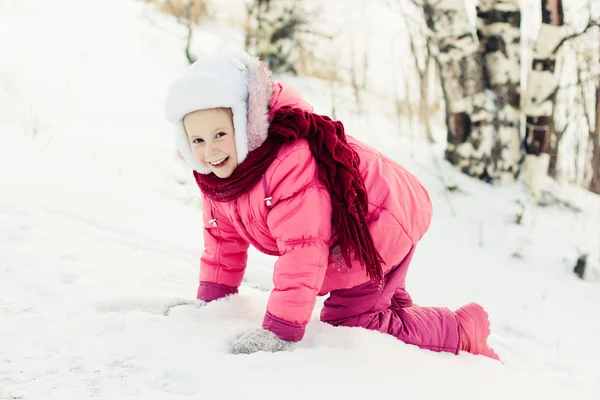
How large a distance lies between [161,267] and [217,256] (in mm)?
415

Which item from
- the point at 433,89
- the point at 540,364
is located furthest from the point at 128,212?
the point at 433,89

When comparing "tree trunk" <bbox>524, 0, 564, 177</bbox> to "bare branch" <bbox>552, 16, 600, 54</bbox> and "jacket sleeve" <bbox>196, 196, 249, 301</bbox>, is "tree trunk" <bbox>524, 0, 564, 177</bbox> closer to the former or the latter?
"bare branch" <bbox>552, 16, 600, 54</bbox>

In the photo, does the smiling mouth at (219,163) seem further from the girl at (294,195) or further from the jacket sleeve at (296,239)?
the jacket sleeve at (296,239)

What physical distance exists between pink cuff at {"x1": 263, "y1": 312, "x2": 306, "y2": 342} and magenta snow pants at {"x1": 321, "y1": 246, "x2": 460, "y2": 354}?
0.28 metres

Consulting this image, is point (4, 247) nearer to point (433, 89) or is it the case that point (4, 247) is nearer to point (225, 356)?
point (225, 356)

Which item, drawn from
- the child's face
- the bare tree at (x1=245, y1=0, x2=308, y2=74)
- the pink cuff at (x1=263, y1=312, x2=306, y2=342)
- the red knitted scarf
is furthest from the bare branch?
the bare tree at (x1=245, y1=0, x2=308, y2=74)

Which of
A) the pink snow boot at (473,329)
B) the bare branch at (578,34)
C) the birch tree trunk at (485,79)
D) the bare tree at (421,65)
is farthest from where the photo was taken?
the bare tree at (421,65)

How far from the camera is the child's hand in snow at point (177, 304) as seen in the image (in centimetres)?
185

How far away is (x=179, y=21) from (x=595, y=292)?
201 inches

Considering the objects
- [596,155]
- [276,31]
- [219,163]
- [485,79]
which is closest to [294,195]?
[219,163]

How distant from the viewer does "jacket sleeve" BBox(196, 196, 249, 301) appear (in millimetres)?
2023

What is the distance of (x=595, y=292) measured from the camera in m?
3.09

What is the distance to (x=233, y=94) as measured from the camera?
5.54 ft

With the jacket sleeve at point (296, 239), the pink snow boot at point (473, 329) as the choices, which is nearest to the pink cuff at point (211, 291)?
the jacket sleeve at point (296, 239)
